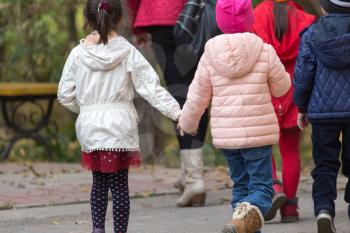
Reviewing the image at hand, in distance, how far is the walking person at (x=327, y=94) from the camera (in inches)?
211

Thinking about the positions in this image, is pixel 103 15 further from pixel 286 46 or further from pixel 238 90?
pixel 286 46

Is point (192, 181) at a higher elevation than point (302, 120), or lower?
lower

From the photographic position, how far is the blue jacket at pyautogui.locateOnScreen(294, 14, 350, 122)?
211 inches

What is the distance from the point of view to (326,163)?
5512 mm

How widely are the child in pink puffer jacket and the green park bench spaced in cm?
525

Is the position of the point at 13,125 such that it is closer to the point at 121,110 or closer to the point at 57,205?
the point at 57,205

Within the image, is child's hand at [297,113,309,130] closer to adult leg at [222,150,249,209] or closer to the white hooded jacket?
adult leg at [222,150,249,209]

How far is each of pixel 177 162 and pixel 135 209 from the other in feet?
9.49

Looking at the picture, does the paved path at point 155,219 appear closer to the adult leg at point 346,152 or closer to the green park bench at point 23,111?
the adult leg at point 346,152

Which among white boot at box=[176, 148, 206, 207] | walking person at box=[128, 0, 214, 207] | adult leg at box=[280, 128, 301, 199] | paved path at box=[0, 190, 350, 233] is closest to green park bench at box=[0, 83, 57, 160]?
paved path at box=[0, 190, 350, 233]

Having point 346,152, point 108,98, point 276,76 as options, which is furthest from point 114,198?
point 346,152

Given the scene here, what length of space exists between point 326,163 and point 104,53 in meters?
1.44

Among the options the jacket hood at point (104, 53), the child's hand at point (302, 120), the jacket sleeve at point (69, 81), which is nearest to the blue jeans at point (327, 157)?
the child's hand at point (302, 120)

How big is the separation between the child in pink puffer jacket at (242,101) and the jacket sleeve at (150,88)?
79 millimetres
